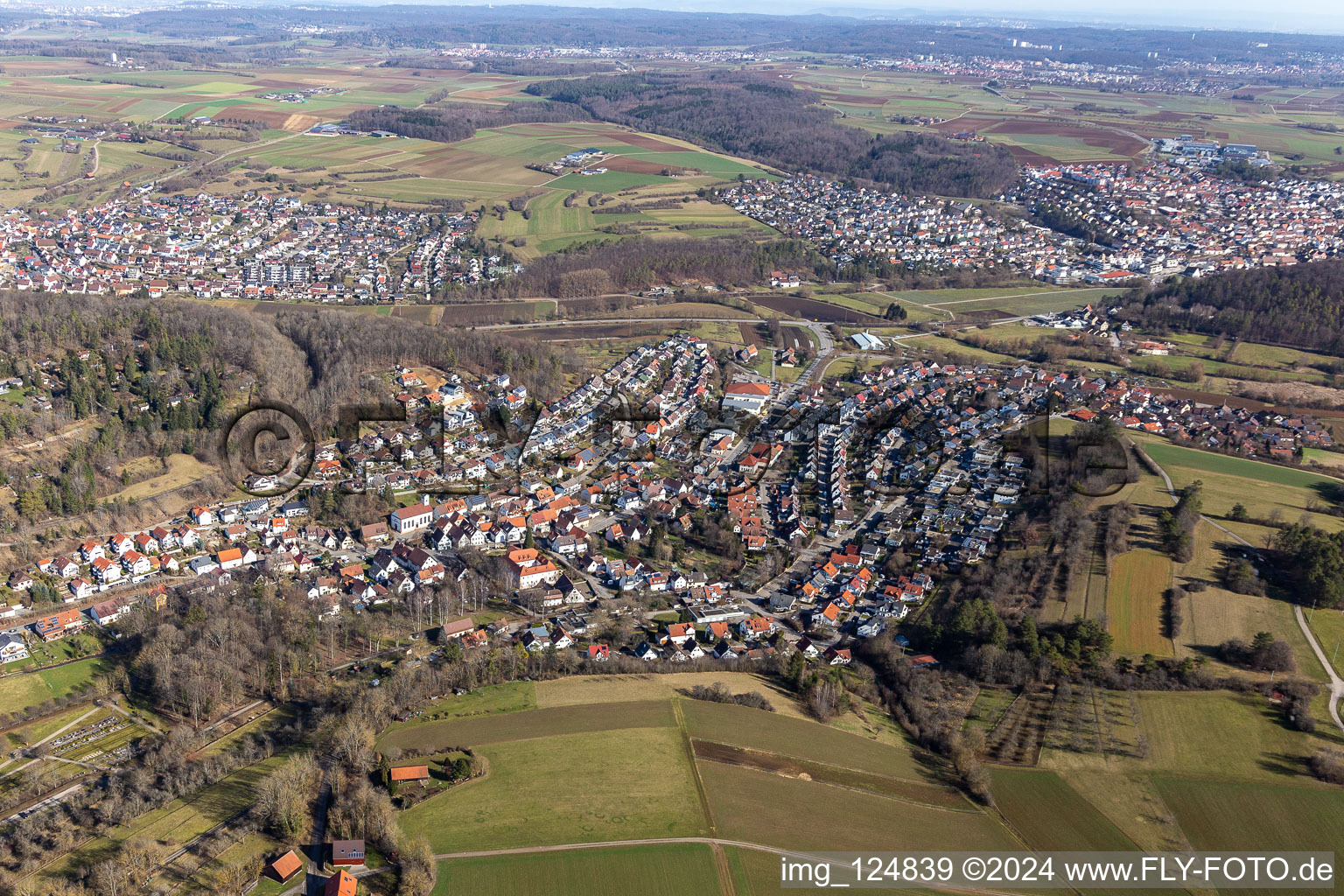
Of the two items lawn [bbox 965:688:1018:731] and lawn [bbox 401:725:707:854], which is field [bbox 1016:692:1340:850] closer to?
lawn [bbox 965:688:1018:731]

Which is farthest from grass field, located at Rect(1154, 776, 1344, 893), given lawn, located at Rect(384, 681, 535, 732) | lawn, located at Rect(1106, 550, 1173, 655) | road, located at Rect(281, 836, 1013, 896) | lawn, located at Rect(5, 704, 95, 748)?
lawn, located at Rect(5, 704, 95, 748)

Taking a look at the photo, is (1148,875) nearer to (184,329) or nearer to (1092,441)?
(1092,441)

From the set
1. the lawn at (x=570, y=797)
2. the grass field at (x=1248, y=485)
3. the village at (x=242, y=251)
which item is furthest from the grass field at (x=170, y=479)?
the grass field at (x=1248, y=485)

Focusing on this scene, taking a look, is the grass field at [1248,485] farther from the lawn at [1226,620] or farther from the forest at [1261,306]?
the forest at [1261,306]

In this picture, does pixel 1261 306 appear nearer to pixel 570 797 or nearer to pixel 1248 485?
pixel 1248 485

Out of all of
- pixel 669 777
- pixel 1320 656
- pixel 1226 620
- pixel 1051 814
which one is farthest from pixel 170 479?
pixel 1320 656
